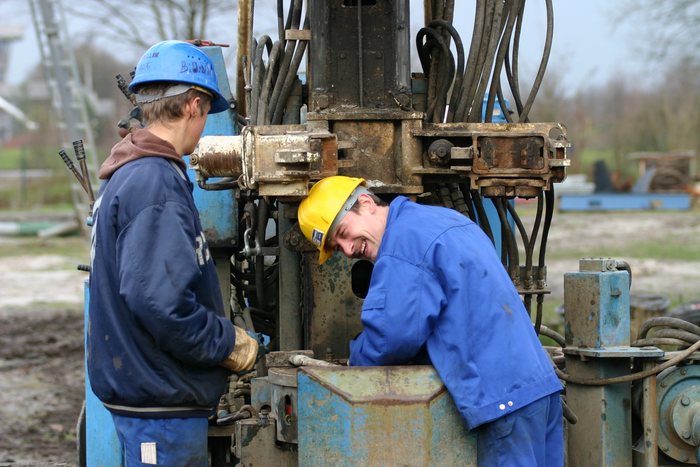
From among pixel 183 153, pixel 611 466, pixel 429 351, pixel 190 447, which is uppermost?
pixel 183 153

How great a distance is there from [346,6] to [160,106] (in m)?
0.84

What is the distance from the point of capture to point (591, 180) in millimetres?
30266

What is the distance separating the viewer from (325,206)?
9.91 feet

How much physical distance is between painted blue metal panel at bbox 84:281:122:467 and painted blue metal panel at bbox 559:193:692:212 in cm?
1937

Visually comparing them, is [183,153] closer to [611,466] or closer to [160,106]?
[160,106]

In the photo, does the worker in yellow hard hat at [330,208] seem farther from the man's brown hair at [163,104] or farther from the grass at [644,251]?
the grass at [644,251]

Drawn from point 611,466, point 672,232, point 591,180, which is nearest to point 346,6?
point 611,466

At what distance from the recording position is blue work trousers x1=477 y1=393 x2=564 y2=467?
284 cm

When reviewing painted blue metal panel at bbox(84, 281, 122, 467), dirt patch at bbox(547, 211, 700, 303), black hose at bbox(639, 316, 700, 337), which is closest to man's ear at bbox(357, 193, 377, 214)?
painted blue metal panel at bbox(84, 281, 122, 467)

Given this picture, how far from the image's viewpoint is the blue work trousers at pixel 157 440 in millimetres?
2859

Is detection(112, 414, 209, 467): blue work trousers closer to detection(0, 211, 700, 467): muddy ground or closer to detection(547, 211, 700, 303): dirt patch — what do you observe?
detection(0, 211, 700, 467): muddy ground

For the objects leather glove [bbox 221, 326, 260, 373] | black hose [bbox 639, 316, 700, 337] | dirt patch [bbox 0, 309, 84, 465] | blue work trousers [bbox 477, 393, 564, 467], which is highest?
leather glove [bbox 221, 326, 260, 373]

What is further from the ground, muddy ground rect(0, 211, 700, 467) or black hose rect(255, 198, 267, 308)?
black hose rect(255, 198, 267, 308)

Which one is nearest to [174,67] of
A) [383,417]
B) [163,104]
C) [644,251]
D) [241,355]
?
[163,104]
